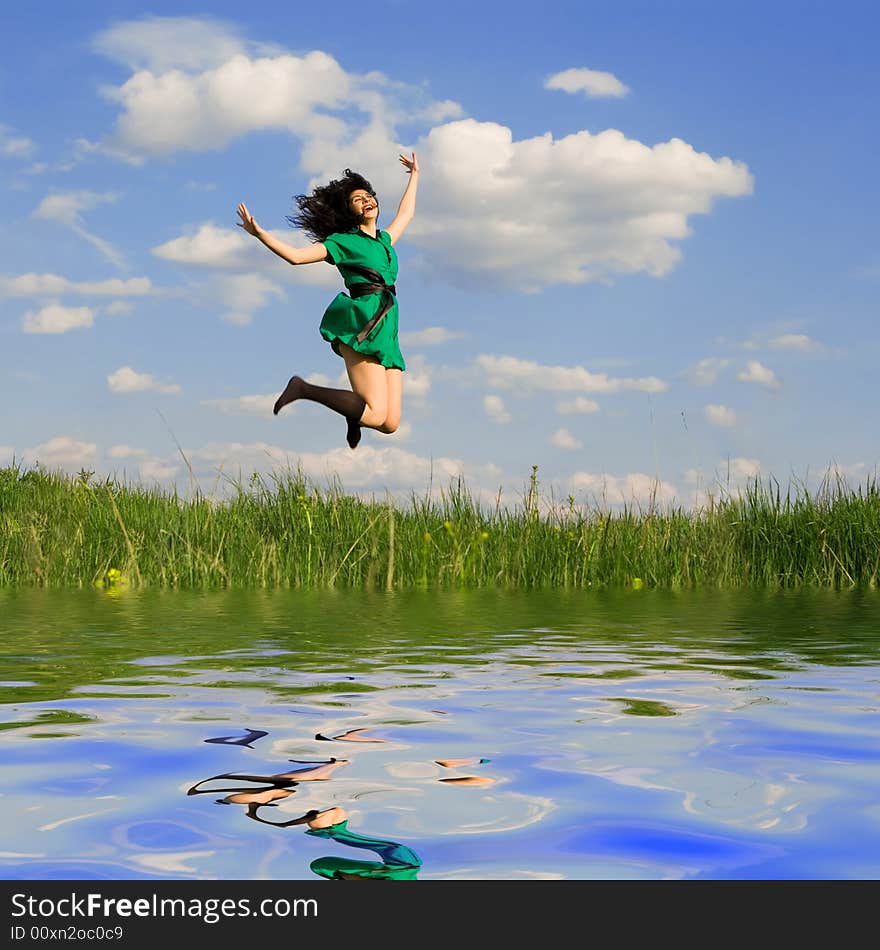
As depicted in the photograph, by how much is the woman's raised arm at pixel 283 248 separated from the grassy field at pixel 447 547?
13.6 ft

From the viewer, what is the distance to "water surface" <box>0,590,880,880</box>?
207cm

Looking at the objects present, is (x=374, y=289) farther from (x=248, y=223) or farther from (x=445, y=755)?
(x=445, y=755)

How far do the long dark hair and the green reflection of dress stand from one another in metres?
6.66

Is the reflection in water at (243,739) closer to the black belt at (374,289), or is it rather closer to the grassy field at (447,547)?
the black belt at (374,289)

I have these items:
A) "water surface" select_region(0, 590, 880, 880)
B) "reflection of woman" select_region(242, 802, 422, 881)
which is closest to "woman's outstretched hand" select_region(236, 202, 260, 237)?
"water surface" select_region(0, 590, 880, 880)

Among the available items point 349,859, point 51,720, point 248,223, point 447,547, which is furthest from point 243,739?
point 447,547

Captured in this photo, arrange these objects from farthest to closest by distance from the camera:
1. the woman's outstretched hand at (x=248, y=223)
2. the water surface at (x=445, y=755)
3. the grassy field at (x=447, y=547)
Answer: the grassy field at (x=447, y=547), the woman's outstretched hand at (x=248, y=223), the water surface at (x=445, y=755)

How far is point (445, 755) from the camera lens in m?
2.88

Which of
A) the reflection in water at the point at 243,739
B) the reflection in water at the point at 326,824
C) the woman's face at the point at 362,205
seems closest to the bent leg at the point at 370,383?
the woman's face at the point at 362,205

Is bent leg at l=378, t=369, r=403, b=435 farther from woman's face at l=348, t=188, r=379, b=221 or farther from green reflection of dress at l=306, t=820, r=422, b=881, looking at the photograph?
green reflection of dress at l=306, t=820, r=422, b=881

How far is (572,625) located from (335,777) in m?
4.38

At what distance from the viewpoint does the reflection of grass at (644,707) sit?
3.54 meters
